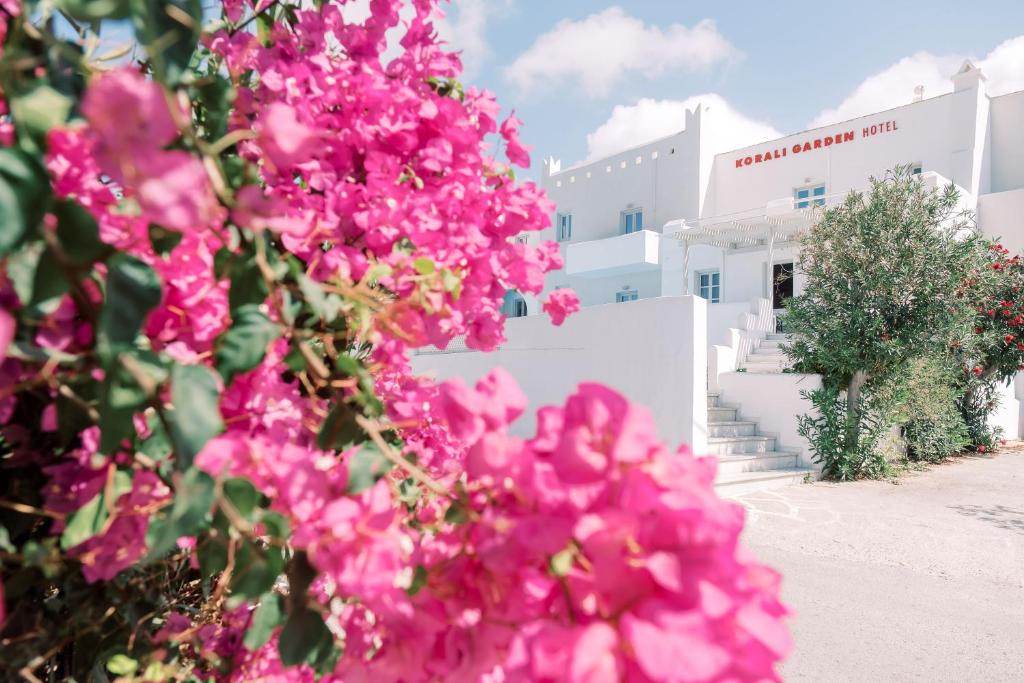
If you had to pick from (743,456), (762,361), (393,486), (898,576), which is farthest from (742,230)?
(393,486)

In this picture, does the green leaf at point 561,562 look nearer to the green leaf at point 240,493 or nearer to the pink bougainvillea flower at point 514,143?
the green leaf at point 240,493

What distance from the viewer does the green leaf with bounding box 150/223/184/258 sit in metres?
0.54

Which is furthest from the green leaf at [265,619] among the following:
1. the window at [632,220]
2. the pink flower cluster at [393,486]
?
the window at [632,220]

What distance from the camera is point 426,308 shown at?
0.73 metres

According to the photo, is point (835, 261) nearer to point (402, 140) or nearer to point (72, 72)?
point (402, 140)

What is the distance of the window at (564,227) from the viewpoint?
62.0 ft

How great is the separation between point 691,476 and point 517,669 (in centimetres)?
18

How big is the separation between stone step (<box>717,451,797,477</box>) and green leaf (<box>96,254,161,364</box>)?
21.2 feet

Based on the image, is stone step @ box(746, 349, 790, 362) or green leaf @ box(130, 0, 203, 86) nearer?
green leaf @ box(130, 0, 203, 86)

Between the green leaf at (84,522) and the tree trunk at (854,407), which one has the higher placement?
the green leaf at (84,522)

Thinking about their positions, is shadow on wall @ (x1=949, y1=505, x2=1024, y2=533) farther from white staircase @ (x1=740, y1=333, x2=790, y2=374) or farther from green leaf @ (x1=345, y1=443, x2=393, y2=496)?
green leaf @ (x1=345, y1=443, x2=393, y2=496)

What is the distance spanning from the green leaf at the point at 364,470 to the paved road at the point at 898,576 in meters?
1.79

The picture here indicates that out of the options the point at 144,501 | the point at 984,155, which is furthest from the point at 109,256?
the point at 984,155

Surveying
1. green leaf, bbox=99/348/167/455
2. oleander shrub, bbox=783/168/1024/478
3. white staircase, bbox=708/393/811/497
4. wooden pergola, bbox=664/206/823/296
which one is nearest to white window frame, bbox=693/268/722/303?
wooden pergola, bbox=664/206/823/296
